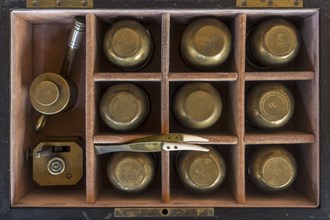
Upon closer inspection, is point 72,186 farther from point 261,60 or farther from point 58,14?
point 261,60

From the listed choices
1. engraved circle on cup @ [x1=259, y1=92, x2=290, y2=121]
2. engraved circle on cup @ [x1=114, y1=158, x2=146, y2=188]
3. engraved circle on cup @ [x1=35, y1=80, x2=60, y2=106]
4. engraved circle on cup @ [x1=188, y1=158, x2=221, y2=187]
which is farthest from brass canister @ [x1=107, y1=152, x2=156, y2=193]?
engraved circle on cup @ [x1=259, y1=92, x2=290, y2=121]

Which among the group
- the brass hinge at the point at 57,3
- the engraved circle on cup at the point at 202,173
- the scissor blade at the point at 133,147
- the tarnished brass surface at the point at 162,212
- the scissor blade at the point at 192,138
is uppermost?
the brass hinge at the point at 57,3

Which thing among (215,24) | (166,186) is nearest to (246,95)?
(215,24)

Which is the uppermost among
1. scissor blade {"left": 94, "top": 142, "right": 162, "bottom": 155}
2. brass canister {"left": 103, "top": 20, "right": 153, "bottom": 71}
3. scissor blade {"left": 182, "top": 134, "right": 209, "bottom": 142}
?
brass canister {"left": 103, "top": 20, "right": 153, "bottom": 71}

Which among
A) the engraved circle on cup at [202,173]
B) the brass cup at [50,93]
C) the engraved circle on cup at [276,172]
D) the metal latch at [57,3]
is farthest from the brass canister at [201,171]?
the metal latch at [57,3]

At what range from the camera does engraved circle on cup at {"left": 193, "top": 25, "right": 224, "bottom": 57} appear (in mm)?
1004

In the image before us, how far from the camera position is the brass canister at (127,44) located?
100cm

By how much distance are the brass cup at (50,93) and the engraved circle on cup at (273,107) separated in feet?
1.68

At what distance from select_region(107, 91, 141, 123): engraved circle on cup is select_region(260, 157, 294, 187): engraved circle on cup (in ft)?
1.19

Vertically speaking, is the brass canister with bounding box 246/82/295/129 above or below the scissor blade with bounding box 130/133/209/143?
above

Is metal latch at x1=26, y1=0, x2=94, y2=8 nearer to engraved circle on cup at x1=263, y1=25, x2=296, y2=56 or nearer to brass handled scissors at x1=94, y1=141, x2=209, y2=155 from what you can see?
brass handled scissors at x1=94, y1=141, x2=209, y2=155

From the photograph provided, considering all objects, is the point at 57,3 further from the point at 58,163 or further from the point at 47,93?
the point at 58,163

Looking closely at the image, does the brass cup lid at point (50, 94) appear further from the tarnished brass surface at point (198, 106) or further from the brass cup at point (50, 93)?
the tarnished brass surface at point (198, 106)

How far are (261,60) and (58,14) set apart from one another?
1.81ft
